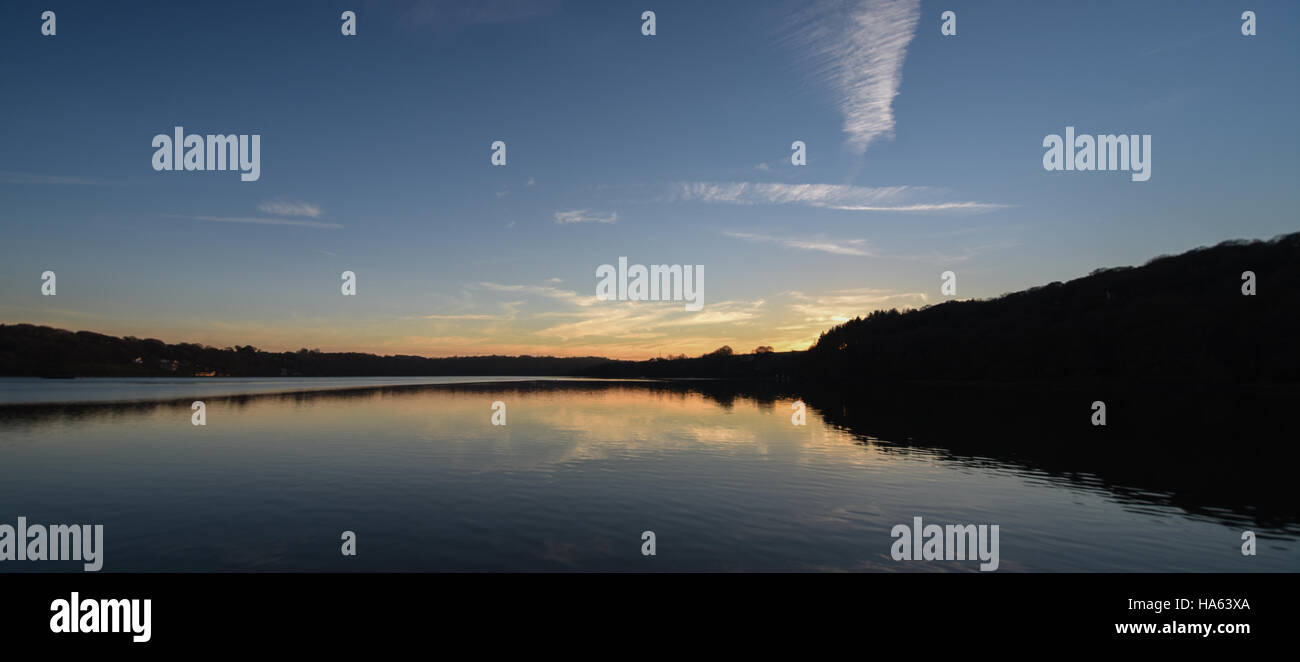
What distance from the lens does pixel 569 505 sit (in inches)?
971

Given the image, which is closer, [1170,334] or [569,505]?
[569,505]

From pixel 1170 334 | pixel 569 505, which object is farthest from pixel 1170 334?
pixel 569 505

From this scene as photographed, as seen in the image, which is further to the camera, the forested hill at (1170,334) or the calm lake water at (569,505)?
the forested hill at (1170,334)

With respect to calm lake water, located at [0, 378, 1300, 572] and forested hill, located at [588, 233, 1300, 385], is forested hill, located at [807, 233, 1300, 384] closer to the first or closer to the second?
forested hill, located at [588, 233, 1300, 385]

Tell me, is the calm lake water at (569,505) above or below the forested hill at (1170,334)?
below

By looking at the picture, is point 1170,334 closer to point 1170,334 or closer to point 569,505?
point 1170,334

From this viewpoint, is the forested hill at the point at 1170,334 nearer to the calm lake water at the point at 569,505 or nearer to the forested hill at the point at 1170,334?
the forested hill at the point at 1170,334

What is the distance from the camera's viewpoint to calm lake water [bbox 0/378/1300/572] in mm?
17922

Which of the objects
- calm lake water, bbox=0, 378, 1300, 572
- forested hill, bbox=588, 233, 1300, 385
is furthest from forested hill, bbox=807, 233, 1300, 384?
calm lake water, bbox=0, 378, 1300, 572

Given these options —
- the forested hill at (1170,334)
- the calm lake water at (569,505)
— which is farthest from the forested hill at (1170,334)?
the calm lake water at (569,505)

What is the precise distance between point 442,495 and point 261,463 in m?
17.0

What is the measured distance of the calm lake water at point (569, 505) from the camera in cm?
1792

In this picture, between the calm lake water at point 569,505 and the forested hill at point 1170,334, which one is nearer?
the calm lake water at point 569,505
